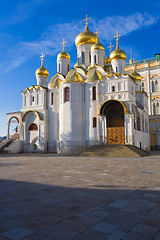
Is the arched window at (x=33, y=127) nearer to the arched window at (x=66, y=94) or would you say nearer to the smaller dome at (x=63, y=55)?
the arched window at (x=66, y=94)

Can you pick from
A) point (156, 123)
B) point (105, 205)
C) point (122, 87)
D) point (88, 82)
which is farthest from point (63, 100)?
point (105, 205)

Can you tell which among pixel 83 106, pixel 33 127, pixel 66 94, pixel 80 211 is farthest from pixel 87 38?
pixel 80 211

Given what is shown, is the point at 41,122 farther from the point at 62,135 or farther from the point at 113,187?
the point at 113,187

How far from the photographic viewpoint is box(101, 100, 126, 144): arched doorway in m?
23.0

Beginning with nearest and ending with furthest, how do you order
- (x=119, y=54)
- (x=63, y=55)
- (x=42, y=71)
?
(x=119, y=54) < (x=63, y=55) < (x=42, y=71)

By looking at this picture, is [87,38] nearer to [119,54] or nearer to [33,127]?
[119,54]

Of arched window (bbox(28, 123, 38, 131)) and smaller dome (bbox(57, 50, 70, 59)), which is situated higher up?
smaller dome (bbox(57, 50, 70, 59))

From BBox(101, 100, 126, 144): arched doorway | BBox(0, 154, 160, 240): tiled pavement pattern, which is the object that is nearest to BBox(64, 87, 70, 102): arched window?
BBox(101, 100, 126, 144): arched doorway

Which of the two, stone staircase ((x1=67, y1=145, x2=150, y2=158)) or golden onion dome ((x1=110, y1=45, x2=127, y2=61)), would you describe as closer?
stone staircase ((x1=67, y1=145, x2=150, y2=158))

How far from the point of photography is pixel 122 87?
23.6 m

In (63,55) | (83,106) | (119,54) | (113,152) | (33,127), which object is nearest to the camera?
(113,152)

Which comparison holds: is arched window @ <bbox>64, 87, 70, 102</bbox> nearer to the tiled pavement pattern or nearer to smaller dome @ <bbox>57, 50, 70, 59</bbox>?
smaller dome @ <bbox>57, 50, 70, 59</bbox>

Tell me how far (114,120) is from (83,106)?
413 cm

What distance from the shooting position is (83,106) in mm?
25578
